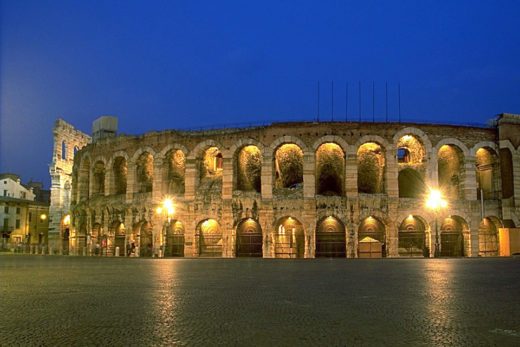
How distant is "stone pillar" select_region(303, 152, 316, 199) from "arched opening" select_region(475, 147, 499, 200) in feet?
42.6

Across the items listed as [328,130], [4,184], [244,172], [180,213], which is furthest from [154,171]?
[4,184]

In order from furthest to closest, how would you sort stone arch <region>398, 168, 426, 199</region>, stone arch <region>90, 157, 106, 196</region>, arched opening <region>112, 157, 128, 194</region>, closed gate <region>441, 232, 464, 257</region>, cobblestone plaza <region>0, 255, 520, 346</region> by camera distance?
stone arch <region>90, 157, 106, 196</region>
arched opening <region>112, 157, 128, 194</region>
stone arch <region>398, 168, 426, 199</region>
closed gate <region>441, 232, 464, 257</region>
cobblestone plaza <region>0, 255, 520, 346</region>

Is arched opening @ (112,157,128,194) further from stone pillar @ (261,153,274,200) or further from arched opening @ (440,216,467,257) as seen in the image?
arched opening @ (440,216,467,257)

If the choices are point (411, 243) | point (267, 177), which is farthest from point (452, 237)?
point (267, 177)

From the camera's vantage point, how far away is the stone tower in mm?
51250

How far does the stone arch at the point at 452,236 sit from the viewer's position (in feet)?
112

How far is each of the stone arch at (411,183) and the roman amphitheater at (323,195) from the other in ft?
0.37

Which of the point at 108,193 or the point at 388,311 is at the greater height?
the point at 108,193

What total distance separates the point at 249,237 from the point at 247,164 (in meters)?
5.75

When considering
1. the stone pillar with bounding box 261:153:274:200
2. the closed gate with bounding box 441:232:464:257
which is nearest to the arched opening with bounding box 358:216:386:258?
the closed gate with bounding box 441:232:464:257

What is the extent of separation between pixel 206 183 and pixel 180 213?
3036 mm

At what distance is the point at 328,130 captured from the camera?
33625 mm

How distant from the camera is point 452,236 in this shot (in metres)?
34.6

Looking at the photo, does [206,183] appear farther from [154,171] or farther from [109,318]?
[109,318]
